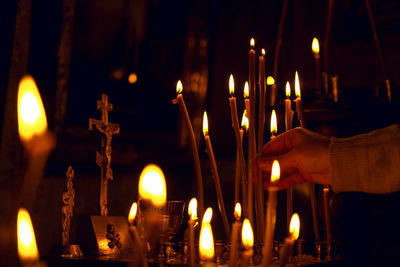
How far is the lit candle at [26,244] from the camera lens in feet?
1.28

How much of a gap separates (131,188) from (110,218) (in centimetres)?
52

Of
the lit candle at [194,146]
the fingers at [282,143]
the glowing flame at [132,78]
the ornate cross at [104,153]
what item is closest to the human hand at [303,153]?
the fingers at [282,143]

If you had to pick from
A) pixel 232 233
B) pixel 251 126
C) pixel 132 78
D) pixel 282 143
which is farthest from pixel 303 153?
pixel 132 78

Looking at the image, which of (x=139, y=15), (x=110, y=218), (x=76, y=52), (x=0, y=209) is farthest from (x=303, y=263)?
(x=139, y=15)

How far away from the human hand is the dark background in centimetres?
47

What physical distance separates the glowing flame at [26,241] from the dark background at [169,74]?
83cm

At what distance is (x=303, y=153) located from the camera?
118 centimetres

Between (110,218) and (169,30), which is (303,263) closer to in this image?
(110,218)

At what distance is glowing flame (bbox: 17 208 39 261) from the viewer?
400mm

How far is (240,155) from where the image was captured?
3.76ft

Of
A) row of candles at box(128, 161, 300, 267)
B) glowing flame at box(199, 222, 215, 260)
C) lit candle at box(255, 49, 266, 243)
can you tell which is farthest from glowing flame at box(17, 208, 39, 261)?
lit candle at box(255, 49, 266, 243)

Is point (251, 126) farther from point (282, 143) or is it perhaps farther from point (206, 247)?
point (206, 247)

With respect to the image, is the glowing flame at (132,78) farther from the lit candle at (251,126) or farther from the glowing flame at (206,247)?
the glowing flame at (206,247)

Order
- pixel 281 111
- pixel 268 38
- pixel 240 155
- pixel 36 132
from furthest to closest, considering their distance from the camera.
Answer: pixel 268 38, pixel 281 111, pixel 240 155, pixel 36 132
